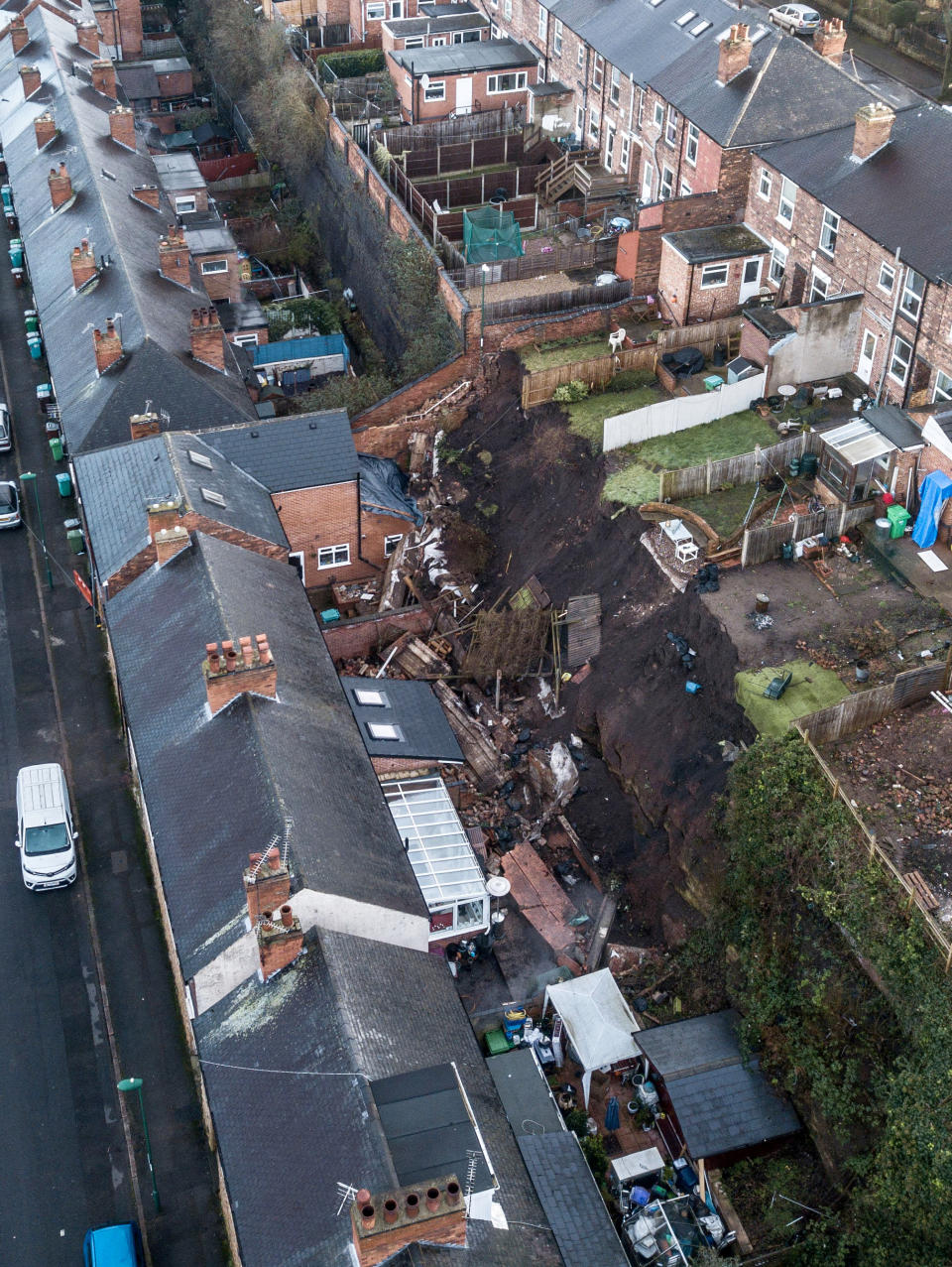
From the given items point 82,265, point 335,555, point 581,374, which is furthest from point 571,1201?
point 82,265

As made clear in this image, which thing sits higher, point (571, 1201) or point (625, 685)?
point (625, 685)

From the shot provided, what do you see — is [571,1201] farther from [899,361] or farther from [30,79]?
[30,79]

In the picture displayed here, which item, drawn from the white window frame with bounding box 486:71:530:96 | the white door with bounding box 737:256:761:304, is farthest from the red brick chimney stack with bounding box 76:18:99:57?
the white door with bounding box 737:256:761:304

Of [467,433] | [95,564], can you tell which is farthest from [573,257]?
[95,564]

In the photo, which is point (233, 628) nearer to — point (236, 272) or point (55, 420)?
point (55, 420)

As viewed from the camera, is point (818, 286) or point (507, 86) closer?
point (818, 286)

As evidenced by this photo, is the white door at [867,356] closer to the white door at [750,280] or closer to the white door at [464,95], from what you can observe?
the white door at [750,280]
